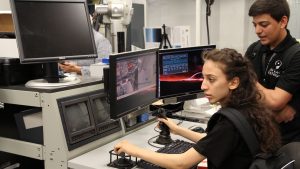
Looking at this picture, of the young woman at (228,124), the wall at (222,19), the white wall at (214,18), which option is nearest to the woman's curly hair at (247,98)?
the young woman at (228,124)

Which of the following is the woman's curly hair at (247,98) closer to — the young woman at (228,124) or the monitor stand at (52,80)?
the young woman at (228,124)

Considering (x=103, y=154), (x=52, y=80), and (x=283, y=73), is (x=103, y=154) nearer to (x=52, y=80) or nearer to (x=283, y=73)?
(x=52, y=80)

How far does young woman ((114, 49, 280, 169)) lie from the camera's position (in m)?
1.35

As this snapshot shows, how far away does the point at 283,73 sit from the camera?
187 centimetres

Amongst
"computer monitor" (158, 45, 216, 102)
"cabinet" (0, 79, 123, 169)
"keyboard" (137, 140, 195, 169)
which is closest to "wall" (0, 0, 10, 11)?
"cabinet" (0, 79, 123, 169)

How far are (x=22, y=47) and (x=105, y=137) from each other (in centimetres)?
67

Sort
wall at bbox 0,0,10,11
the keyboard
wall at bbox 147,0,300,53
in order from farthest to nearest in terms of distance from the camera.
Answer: wall at bbox 0,0,10,11 → wall at bbox 147,0,300,53 → the keyboard

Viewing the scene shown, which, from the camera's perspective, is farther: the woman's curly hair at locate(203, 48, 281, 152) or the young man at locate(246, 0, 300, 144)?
the young man at locate(246, 0, 300, 144)

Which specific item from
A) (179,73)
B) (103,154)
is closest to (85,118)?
(103,154)

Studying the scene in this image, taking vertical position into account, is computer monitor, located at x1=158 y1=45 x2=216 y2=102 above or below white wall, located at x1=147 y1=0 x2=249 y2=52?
below

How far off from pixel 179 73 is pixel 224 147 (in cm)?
99

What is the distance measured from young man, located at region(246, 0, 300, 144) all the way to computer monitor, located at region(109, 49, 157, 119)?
642 millimetres

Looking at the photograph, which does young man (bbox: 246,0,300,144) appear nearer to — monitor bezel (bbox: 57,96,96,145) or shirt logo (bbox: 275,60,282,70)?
shirt logo (bbox: 275,60,282,70)

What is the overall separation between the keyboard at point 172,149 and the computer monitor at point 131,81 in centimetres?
28
